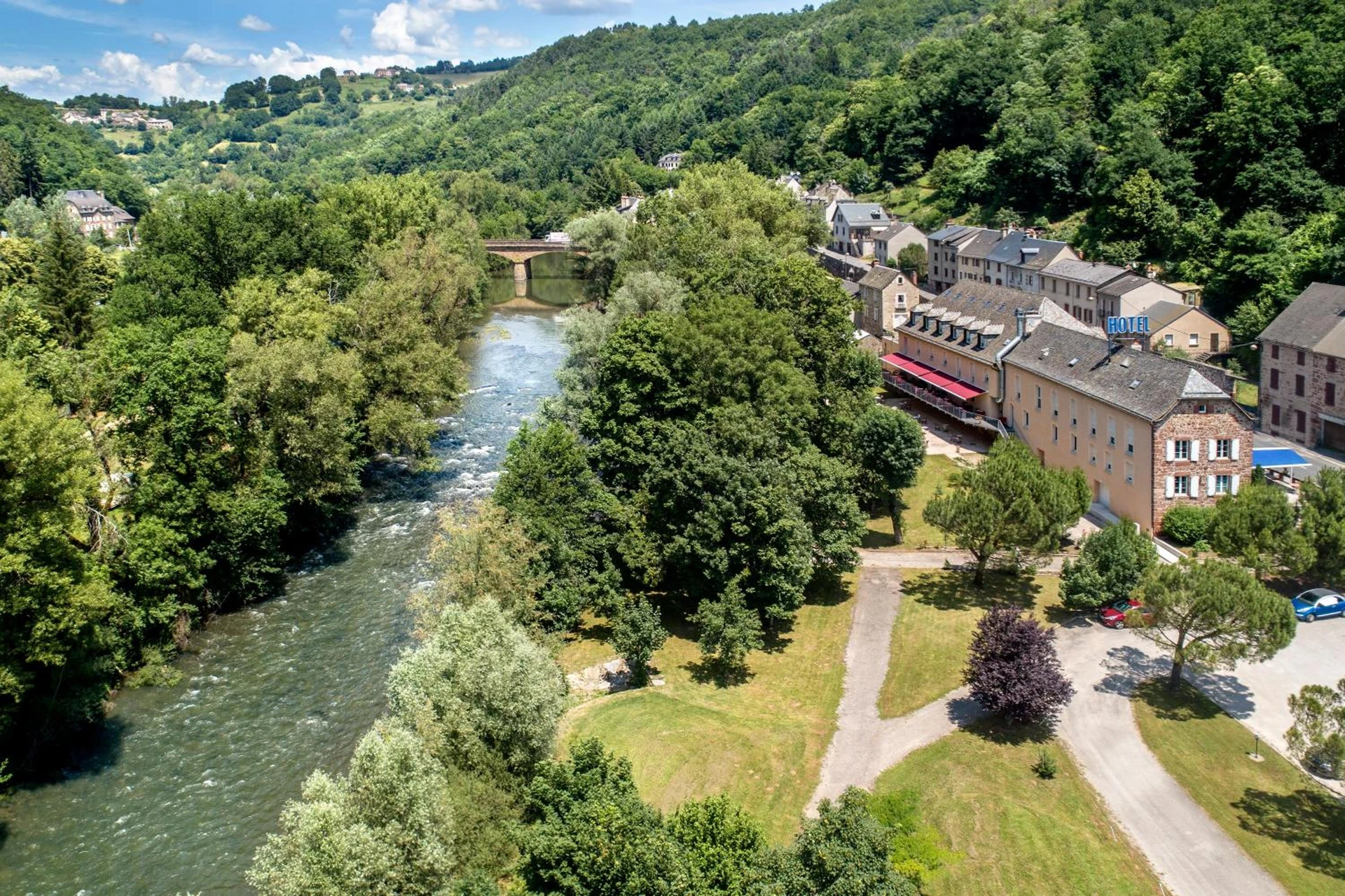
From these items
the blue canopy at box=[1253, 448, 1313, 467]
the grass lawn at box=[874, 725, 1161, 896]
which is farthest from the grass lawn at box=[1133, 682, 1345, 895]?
the blue canopy at box=[1253, 448, 1313, 467]

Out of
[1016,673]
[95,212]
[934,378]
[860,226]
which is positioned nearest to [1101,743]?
[1016,673]

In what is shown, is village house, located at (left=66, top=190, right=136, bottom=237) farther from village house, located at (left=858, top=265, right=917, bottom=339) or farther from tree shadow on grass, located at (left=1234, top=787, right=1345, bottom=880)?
tree shadow on grass, located at (left=1234, top=787, right=1345, bottom=880)

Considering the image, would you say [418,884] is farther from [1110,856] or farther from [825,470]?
[825,470]

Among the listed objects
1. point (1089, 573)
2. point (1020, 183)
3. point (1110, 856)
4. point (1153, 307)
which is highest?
point (1020, 183)

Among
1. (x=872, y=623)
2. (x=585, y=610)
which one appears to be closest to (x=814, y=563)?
(x=872, y=623)

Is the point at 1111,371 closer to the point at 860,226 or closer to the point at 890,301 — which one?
the point at 890,301
